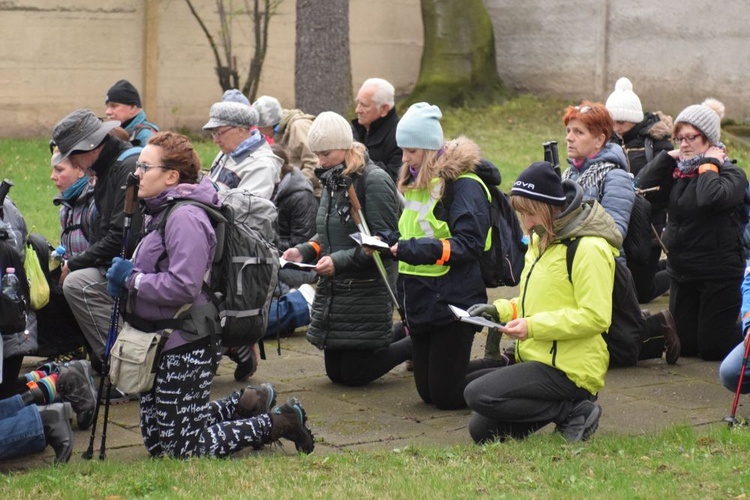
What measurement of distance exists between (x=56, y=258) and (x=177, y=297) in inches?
100

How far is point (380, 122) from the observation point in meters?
9.66

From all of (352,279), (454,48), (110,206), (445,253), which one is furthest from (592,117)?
(454,48)

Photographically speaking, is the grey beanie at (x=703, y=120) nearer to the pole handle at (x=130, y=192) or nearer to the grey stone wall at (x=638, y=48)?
the pole handle at (x=130, y=192)

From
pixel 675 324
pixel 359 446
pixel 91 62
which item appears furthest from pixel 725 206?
pixel 91 62

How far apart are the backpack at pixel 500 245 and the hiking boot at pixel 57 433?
2.64m

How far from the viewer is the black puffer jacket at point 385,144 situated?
9.55 meters

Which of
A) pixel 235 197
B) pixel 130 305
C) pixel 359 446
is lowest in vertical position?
pixel 359 446

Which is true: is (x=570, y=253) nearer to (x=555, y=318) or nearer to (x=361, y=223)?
(x=555, y=318)

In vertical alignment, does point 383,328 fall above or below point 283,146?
below

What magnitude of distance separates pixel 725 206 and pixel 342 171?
106 inches

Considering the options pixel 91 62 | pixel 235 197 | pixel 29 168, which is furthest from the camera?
pixel 91 62

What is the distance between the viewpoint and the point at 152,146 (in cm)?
621

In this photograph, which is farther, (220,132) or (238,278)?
(220,132)

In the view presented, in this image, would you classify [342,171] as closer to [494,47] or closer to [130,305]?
[130,305]
